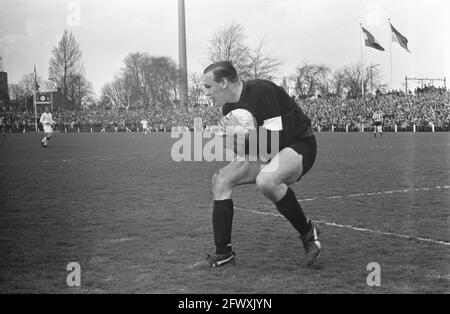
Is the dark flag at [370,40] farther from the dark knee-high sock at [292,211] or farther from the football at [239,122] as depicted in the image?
the football at [239,122]

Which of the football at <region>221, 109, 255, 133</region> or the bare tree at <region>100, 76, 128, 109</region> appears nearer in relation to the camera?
the football at <region>221, 109, 255, 133</region>

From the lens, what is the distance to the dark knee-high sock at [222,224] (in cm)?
516

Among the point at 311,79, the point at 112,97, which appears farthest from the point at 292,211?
the point at 112,97

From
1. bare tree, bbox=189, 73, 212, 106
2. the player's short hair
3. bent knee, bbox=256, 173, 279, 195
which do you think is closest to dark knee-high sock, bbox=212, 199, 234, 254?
bent knee, bbox=256, 173, 279, 195

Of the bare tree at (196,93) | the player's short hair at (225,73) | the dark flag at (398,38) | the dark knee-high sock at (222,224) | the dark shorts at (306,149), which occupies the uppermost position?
the dark flag at (398,38)

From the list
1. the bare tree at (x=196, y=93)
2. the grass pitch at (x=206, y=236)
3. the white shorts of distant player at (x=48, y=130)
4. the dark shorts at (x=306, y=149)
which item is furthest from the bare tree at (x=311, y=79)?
the dark shorts at (x=306, y=149)

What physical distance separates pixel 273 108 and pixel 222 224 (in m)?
1.15

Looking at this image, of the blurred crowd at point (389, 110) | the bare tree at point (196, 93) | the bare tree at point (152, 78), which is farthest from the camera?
the bare tree at point (152, 78)

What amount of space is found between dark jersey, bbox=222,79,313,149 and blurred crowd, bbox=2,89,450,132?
119ft

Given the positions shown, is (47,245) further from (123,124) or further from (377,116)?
(123,124)

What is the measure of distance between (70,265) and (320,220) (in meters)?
3.46

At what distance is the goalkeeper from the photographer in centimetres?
502

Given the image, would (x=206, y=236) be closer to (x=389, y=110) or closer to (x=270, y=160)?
(x=270, y=160)

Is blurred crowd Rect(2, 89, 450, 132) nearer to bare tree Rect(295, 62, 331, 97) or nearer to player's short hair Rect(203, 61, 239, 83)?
bare tree Rect(295, 62, 331, 97)
